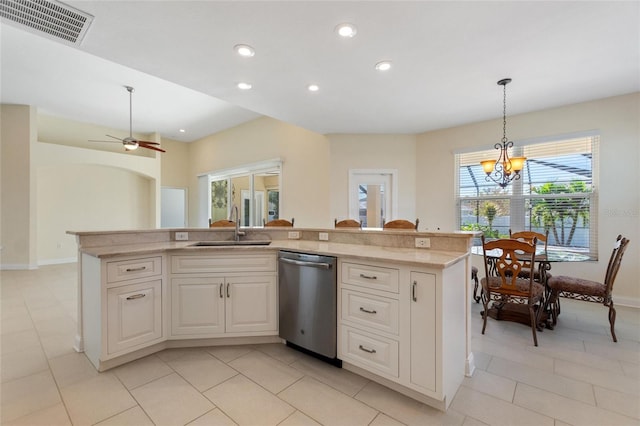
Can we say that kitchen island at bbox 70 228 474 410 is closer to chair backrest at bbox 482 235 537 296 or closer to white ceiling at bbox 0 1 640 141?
chair backrest at bbox 482 235 537 296

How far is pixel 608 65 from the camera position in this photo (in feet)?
9.35

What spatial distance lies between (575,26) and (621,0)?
27cm

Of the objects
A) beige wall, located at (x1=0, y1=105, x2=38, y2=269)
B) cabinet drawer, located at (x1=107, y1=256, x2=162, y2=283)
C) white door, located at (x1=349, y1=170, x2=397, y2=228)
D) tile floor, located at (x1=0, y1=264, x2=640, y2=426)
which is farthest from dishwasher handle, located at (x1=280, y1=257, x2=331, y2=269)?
beige wall, located at (x1=0, y1=105, x2=38, y2=269)

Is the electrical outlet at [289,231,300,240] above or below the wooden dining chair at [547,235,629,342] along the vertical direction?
above

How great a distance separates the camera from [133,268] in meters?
2.15

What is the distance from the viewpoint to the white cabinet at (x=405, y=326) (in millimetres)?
1637

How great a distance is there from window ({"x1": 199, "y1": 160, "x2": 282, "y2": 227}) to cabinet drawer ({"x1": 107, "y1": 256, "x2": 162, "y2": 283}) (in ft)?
11.5

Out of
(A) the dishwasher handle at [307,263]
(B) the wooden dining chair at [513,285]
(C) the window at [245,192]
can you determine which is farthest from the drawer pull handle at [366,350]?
(C) the window at [245,192]

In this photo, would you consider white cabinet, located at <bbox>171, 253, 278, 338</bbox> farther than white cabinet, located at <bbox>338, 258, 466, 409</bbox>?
Yes

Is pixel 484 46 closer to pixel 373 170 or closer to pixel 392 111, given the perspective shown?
pixel 392 111

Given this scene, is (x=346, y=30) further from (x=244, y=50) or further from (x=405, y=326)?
(x=405, y=326)

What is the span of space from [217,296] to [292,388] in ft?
3.27

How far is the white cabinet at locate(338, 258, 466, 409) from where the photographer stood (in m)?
1.64

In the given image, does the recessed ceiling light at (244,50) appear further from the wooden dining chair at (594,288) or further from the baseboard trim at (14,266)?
the baseboard trim at (14,266)
